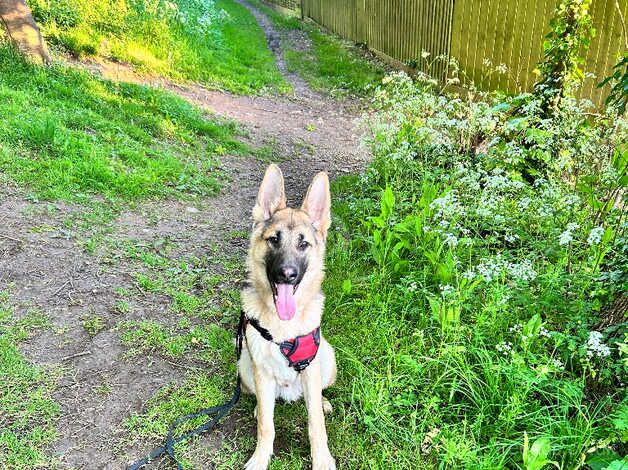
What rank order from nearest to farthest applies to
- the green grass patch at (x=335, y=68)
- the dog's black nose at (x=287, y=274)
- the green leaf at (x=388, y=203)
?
the dog's black nose at (x=287, y=274)
the green leaf at (x=388, y=203)
the green grass patch at (x=335, y=68)

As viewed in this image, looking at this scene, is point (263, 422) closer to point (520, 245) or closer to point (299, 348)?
point (299, 348)

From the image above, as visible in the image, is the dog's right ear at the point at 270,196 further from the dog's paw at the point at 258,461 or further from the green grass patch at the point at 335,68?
the green grass patch at the point at 335,68

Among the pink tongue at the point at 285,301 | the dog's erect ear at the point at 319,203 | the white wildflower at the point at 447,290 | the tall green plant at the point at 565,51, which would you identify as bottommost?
the white wildflower at the point at 447,290

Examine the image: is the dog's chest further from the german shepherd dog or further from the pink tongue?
the pink tongue

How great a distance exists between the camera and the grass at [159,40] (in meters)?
8.25

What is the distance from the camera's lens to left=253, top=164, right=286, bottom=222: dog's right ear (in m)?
2.82

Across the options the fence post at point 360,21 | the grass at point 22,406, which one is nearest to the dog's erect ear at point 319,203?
the grass at point 22,406

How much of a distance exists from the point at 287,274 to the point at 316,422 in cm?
86

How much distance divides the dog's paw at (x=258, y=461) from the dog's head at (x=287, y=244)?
785mm

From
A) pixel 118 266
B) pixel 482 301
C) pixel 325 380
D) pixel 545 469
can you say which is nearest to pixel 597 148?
pixel 482 301

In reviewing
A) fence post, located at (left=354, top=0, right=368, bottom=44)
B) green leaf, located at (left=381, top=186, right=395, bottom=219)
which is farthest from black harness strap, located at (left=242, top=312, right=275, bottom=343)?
fence post, located at (left=354, top=0, right=368, bottom=44)

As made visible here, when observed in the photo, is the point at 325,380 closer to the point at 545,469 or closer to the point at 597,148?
the point at 545,469

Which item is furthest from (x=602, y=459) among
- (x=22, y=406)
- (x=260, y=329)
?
(x=22, y=406)

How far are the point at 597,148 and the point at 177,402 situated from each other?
372cm
